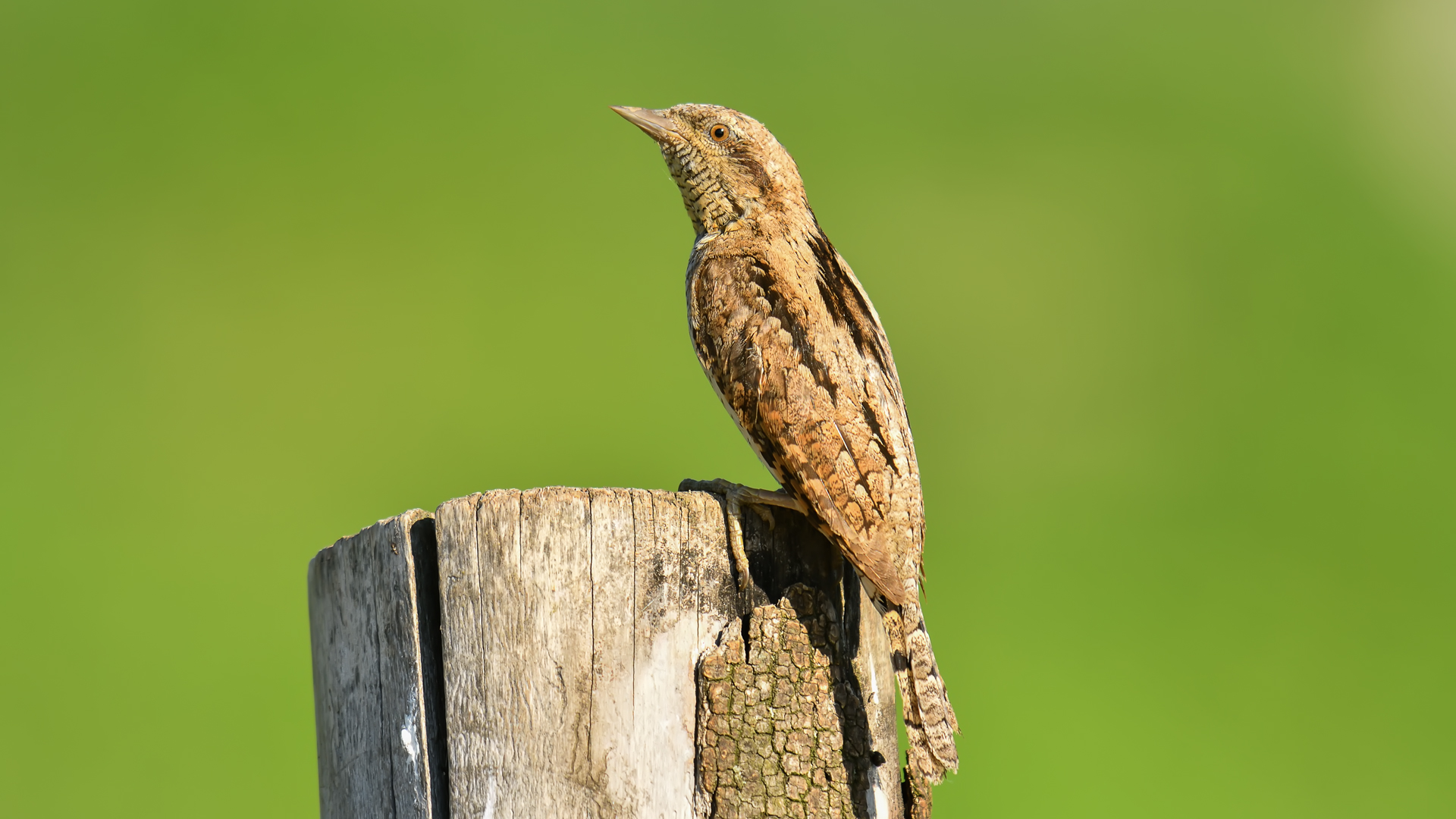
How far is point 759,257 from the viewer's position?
4098mm

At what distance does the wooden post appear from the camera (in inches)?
104

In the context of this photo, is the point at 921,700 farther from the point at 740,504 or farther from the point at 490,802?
the point at 490,802

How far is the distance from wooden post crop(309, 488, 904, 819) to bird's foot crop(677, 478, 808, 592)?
0.03 m

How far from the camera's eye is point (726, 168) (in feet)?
15.4

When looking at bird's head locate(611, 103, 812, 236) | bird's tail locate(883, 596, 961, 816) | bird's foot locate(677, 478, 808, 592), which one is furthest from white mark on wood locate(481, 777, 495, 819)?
bird's head locate(611, 103, 812, 236)

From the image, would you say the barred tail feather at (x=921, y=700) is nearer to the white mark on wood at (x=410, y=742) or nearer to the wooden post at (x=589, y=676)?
the wooden post at (x=589, y=676)

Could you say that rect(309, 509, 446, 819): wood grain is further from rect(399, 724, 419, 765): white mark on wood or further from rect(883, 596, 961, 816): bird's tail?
rect(883, 596, 961, 816): bird's tail

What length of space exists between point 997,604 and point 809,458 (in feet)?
25.0

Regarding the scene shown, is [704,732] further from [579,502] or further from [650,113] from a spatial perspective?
[650,113]

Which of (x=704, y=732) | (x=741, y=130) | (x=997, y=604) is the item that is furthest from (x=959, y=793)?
(x=704, y=732)

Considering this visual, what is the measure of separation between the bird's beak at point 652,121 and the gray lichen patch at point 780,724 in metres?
2.59

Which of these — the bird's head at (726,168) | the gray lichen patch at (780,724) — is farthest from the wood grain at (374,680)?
the bird's head at (726,168)

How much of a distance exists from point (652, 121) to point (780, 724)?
9.70 feet

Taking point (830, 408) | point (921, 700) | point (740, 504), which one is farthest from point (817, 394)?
point (921, 700)
